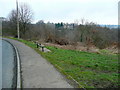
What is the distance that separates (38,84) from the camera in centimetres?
507

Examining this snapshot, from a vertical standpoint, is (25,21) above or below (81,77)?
above

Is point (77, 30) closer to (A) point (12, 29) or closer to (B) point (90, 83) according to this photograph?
(A) point (12, 29)

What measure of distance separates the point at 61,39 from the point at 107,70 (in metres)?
22.8

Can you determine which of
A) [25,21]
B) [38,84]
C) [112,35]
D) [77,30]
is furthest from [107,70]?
[25,21]

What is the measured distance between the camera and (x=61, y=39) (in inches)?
1166

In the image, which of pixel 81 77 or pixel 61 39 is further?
pixel 61 39

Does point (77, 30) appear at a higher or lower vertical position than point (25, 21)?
lower

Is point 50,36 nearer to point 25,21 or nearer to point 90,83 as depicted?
point 25,21

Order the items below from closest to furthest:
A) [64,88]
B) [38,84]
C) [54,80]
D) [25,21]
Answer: [64,88] < [38,84] < [54,80] < [25,21]

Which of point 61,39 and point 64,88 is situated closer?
point 64,88

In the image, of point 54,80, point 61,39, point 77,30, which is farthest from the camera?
point 77,30

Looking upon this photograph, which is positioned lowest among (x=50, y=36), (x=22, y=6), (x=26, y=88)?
(x=26, y=88)

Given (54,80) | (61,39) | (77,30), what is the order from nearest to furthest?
1. (54,80)
2. (61,39)
3. (77,30)

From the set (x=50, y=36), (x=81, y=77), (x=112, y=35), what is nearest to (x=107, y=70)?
(x=81, y=77)
